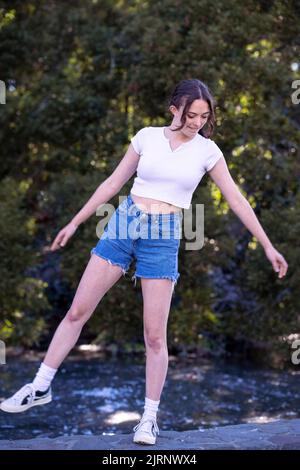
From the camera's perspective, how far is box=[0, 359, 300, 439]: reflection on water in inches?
238

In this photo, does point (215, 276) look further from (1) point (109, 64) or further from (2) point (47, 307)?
(1) point (109, 64)

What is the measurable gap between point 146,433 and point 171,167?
1208mm

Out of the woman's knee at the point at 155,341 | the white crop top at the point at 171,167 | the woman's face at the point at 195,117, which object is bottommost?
the woman's knee at the point at 155,341

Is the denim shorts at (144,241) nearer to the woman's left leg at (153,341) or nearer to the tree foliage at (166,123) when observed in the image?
the woman's left leg at (153,341)

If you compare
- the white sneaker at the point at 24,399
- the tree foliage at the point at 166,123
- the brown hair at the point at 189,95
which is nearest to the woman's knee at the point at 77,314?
the white sneaker at the point at 24,399

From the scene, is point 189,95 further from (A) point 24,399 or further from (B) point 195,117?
(A) point 24,399

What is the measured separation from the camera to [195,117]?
3779 mm

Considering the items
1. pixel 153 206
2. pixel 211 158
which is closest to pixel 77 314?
pixel 153 206

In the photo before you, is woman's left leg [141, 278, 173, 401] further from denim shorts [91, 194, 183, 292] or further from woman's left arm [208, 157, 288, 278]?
woman's left arm [208, 157, 288, 278]

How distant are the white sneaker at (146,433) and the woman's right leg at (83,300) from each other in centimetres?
48

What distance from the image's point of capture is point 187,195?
384 centimetres

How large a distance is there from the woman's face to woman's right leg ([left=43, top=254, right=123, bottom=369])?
0.70m

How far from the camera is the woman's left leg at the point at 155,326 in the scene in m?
3.79
